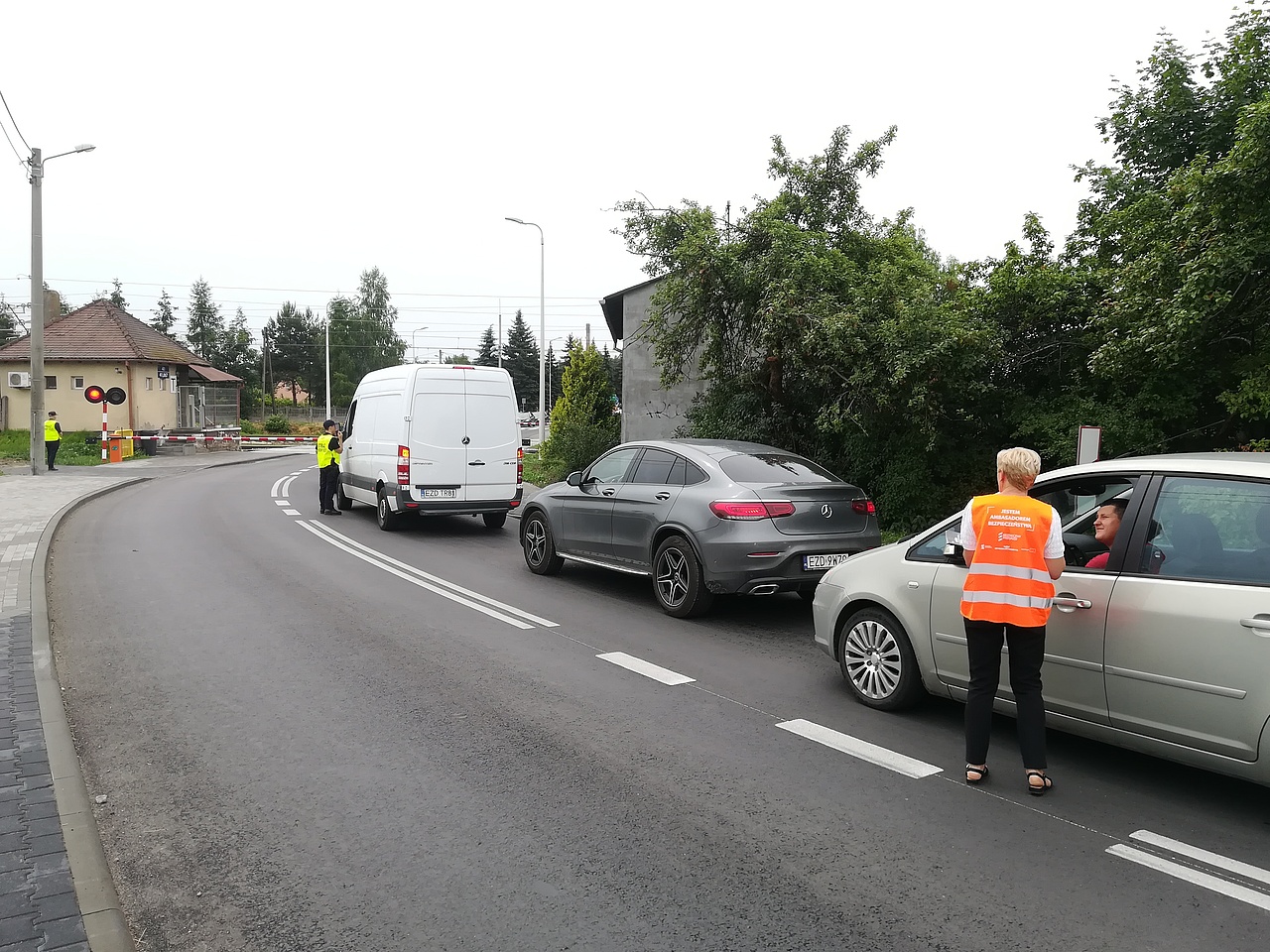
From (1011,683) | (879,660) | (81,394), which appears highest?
(81,394)

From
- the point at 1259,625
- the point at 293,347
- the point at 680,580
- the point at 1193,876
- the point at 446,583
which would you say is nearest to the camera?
the point at 1193,876

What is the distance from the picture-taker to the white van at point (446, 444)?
46.3 ft

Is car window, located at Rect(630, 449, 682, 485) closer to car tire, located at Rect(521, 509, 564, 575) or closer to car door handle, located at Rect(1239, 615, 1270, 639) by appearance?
car tire, located at Rect(521, 509, 564, 575)

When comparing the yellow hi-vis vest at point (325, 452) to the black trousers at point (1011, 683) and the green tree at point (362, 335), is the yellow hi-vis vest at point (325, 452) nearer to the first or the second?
the black trousers at point (1011, 683)

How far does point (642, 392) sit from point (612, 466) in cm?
1385

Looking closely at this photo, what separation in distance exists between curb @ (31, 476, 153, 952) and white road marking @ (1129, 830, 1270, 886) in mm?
3914

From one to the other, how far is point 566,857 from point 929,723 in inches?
103

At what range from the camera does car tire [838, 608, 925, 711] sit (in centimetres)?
561

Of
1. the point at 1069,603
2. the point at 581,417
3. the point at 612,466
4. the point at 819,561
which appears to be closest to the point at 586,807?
the point at 1069,603

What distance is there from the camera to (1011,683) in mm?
4602

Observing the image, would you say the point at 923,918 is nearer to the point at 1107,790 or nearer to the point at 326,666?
the point at 1107,790

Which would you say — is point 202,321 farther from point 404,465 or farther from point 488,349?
point 404,465

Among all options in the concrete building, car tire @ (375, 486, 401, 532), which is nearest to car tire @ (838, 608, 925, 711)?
car tire @ (375, 486, 401, 532)

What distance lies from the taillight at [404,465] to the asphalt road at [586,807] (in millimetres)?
6138
